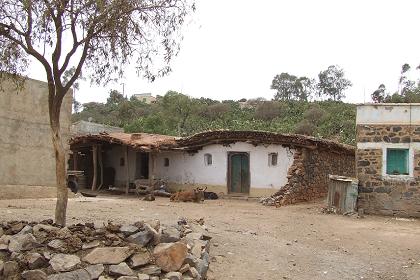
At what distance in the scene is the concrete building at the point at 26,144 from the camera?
599 inches

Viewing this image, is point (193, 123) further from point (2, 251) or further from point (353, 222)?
point (2, 251)

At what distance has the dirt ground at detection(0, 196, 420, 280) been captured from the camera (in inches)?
324

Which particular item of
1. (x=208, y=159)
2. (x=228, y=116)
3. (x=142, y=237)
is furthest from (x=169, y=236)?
(x=228, y=116)

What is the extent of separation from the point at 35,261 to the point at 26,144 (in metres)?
9.61

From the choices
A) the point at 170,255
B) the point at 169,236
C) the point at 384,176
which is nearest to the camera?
the point at 170,255

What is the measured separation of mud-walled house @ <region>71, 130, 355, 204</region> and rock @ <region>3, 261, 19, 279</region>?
40.6 feet

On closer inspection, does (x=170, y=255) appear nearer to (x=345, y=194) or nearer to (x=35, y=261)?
(x=35, y=261)

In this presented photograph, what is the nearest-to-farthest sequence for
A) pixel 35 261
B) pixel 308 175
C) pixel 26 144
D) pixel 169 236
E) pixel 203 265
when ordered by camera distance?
pixel 35 261 → pixel 203 265 → pixel 169 236 → pixel 26 144 → pixel 308 175

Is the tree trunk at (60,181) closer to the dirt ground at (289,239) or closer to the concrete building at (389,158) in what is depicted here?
the dirt ground at (289,239)

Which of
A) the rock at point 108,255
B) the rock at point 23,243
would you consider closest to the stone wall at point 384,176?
the rock at point 108,255

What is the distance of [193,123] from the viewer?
4119 cm

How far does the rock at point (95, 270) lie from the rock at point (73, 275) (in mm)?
48

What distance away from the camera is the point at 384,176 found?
51.4ft

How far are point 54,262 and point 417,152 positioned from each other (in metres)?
12.1
